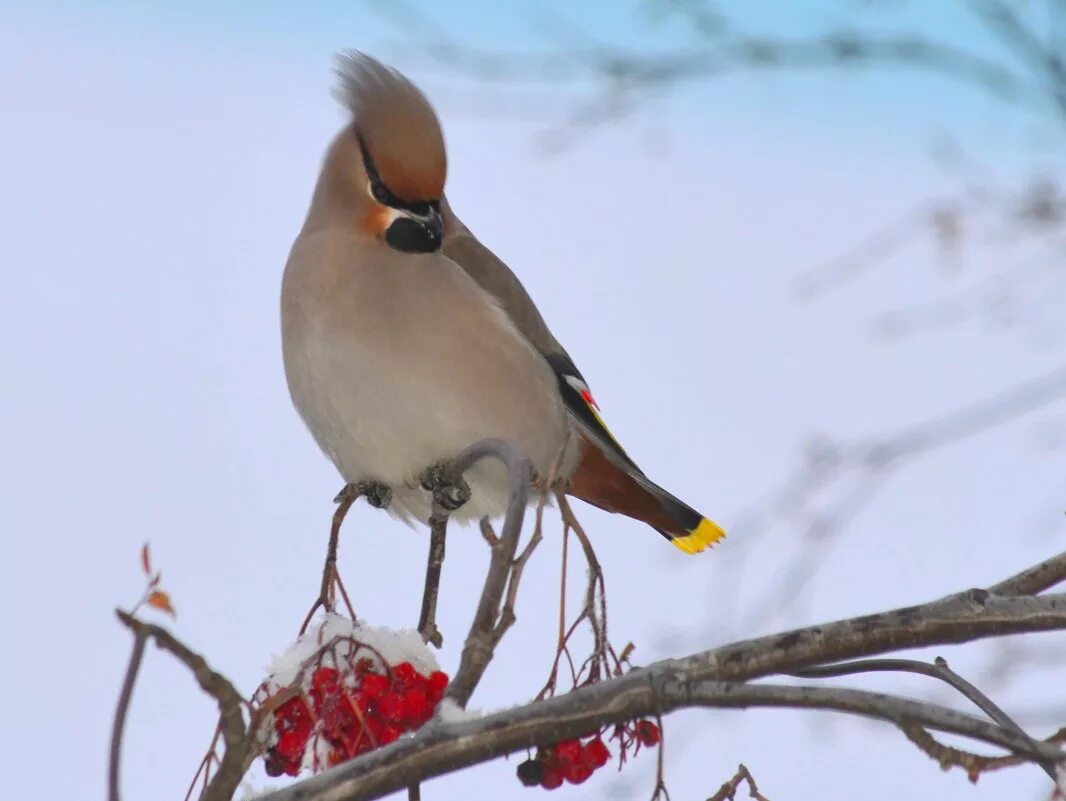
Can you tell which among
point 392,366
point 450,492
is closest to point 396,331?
point 392,366

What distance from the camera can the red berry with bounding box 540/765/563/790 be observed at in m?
1.47

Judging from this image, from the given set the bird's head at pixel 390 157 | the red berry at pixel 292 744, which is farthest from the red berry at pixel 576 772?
the bird's head at pixel 390 157

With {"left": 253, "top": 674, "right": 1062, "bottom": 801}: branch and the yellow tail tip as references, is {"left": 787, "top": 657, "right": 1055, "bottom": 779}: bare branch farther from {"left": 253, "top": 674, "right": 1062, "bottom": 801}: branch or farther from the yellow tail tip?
the yellow tail tip

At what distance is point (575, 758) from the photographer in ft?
5.01

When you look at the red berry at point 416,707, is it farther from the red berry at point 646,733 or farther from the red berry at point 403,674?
the red berry at point 646,733

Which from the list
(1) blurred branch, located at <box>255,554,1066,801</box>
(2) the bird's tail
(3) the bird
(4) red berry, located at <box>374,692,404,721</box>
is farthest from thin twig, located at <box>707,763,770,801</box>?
(2) the bird's tail

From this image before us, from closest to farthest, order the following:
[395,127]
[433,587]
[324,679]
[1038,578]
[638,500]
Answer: [1038,578] → [324,679] → [433,587] → [395,127] → [638,500]

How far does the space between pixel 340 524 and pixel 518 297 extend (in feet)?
3.98

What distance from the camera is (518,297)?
2908 mm

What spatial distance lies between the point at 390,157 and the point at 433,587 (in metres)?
0.89

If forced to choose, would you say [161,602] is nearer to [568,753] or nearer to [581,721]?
[581,721]

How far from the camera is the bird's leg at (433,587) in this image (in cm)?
183

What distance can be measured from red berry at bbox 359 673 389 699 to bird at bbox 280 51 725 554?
2.92ft

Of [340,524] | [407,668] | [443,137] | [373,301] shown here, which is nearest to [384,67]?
[443,137]
